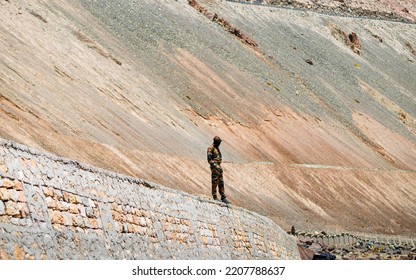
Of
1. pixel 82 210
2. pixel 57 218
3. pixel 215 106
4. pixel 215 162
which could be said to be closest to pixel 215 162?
pixel 215 162

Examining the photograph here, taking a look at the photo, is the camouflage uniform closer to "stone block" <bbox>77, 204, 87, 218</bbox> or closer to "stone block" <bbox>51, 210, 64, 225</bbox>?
"stone block" <bbox>77, 204, 87, 218</bbox>

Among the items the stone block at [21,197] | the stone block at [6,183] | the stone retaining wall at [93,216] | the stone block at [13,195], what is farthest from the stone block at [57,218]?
the stone block at [6,183]

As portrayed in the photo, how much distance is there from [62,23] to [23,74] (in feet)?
38.3

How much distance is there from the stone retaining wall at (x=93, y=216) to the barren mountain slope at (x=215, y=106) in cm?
786

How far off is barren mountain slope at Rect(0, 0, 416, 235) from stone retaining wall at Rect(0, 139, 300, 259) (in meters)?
7.86

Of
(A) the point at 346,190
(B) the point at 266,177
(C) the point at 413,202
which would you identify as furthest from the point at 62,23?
(C) the point at 413,202

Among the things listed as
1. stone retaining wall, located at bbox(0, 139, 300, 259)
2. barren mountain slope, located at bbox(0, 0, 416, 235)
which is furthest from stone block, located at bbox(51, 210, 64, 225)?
barren mountain slope, located at bbox(0, 0, 416, 235)

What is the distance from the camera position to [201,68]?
1842 inches

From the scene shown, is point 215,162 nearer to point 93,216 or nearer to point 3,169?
point 93,216

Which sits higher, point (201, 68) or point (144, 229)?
point (144, 229)

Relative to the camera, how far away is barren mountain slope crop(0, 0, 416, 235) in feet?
92.2

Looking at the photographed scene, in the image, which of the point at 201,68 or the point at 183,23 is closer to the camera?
the point at 201,68

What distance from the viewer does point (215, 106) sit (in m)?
42.1

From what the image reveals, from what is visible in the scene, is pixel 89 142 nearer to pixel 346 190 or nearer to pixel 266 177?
pixel 266 177
